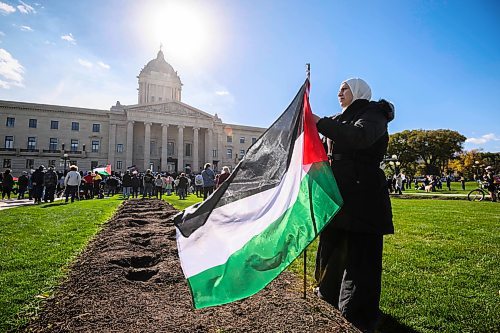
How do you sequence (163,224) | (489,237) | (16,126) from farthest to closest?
(16,126), (163,224), (489,237)

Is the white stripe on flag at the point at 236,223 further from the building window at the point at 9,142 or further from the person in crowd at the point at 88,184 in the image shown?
the building window at the point at 9,142

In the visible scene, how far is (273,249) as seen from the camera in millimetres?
2262

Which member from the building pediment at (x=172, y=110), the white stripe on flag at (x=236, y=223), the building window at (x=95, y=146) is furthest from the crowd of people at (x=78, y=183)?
the building window at (x=95, y=146)

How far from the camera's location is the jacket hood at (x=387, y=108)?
2.53m

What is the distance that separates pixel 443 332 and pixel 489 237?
5427 mm

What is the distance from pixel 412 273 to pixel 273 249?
9.45 ft

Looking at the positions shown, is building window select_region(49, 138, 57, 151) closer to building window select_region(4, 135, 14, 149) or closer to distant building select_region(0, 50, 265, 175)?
distant building select_region(0, 50, 265, 175)

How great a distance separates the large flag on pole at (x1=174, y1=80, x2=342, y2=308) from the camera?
7.13ft

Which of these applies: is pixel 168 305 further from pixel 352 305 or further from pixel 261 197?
pixel 352 305

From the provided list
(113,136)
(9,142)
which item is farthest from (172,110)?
(9,142)

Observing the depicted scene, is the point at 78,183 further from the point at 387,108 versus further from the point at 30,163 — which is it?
the point at 30,163

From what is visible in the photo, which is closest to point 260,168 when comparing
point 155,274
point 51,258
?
point 155,274

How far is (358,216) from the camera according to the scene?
Answer: 2.49m

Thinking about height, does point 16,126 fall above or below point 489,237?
above
